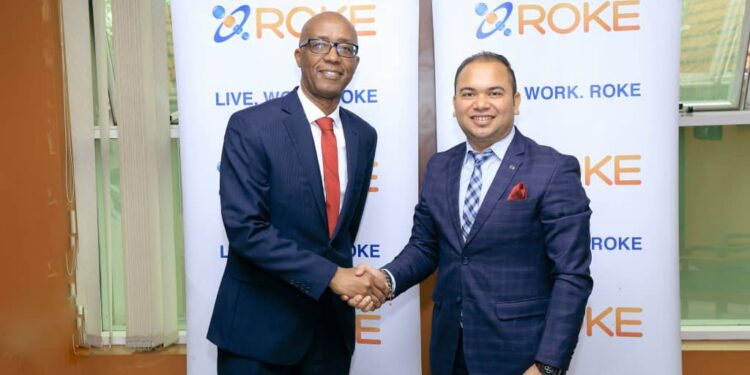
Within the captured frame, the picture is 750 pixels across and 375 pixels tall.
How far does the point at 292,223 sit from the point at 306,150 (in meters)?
0.26

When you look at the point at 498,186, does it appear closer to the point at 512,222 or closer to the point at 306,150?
the point at 512,222

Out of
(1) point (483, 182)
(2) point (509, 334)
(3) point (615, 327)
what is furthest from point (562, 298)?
(3) point (615, 327)

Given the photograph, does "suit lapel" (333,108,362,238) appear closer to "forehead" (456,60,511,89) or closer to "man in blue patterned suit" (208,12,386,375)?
"man in blue patterned suit" (208,12,386,375)

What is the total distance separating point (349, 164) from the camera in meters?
2.49

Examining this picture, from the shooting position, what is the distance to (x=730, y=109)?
Result: 3.78 m

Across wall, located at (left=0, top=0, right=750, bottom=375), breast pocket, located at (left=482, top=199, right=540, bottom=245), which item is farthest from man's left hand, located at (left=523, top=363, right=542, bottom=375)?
wall, located at (left=0, top=0, right=750, bottom=375)

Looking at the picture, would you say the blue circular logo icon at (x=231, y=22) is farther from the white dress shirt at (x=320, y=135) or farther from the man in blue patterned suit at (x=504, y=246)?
the man in blue patterned suit at (x=504, y=246)

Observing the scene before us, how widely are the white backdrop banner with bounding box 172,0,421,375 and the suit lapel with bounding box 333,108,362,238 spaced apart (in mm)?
509

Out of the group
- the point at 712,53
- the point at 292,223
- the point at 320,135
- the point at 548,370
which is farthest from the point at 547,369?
the point at 712,53

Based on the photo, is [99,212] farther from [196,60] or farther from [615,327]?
[615,327]

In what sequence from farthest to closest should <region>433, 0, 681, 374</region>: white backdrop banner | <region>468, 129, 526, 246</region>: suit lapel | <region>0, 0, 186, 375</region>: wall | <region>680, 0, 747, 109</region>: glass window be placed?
<region>680, 0, 747, 109</region>: glass window
<region>0, 0, 186, 375</region>: wall
<region>433, 0, 681, 374</region>: white backdrop banner
<region>468, 129, 526, 246</region>: suit lapel

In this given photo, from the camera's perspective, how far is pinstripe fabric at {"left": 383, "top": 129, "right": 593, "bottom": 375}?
6.31 feet

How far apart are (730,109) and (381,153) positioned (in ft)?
7.01

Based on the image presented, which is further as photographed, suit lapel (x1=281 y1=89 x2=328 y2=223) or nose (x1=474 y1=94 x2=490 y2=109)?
suit lapel (x1=281 y1=89 x2=328 y2=223)
